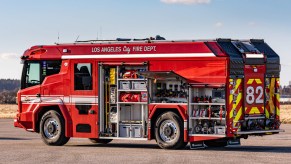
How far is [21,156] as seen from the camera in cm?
1773

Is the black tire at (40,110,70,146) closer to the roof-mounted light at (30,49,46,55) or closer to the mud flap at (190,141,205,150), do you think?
the roof-mounted light at (30,49,46,55)

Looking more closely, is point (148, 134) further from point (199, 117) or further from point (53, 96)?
point (53, 96)

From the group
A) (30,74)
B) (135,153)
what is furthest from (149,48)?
(30,74)

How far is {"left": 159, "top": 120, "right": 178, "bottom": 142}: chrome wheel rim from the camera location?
19.6 metres

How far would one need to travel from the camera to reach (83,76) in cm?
2105

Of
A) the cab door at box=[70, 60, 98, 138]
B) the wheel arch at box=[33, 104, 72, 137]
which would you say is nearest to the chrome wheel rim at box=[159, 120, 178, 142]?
the cab door at box=[70, 60, 98, 138]

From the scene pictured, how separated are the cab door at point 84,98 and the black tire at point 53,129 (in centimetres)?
39

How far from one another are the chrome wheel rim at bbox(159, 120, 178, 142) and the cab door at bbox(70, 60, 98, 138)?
2096 millimetres

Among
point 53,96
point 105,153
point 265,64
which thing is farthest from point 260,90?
point 53,96

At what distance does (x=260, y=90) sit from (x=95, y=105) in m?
4.45

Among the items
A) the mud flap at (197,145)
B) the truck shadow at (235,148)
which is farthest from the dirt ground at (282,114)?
the mud flap at (197,145)

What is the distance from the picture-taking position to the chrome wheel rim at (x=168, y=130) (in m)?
19.6

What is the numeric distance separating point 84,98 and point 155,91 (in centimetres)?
219

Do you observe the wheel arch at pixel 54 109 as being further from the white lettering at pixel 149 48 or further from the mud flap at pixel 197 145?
the mud flap at pixel 197 145
